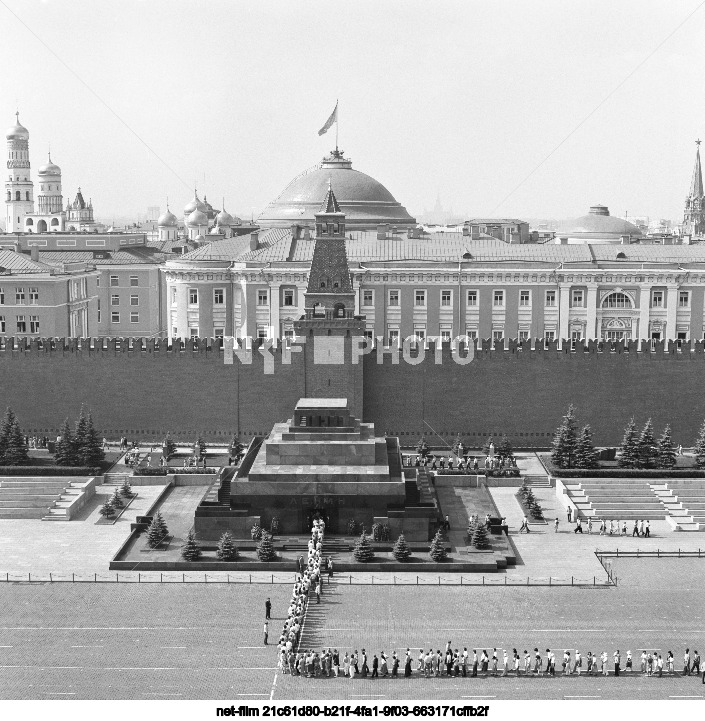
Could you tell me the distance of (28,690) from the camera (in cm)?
2692

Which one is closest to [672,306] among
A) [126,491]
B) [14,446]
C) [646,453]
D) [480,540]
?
[646,453]

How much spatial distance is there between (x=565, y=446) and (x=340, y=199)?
3278 cm

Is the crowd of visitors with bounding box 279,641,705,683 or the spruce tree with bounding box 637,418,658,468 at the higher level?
the spruce tree with bounding box 637,418,658,468

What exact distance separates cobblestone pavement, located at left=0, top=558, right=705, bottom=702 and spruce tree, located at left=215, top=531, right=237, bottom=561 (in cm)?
186

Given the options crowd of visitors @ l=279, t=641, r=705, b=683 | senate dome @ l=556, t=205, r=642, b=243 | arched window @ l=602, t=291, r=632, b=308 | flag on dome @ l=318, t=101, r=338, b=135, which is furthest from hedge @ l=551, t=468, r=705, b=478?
senate dome @ l=556, t=205, r=642, b=243

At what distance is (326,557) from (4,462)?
13395 millimetres

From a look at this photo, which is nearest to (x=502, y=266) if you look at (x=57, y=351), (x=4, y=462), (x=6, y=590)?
(x=57, y=351)

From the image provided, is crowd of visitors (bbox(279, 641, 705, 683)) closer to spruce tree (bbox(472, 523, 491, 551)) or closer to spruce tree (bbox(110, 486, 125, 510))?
spruce tree (bbox(472, 523, 491, 551))

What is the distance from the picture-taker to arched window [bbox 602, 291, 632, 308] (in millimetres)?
62406

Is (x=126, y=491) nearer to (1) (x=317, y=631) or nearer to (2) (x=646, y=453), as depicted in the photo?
(1) (x=317, y=631)

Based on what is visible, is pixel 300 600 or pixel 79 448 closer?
pixel 300 600

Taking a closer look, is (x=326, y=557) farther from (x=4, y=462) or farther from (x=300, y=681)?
(x=4, y=462)

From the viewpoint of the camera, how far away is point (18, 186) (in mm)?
120500

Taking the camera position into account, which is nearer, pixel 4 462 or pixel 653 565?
pixel 653 565
